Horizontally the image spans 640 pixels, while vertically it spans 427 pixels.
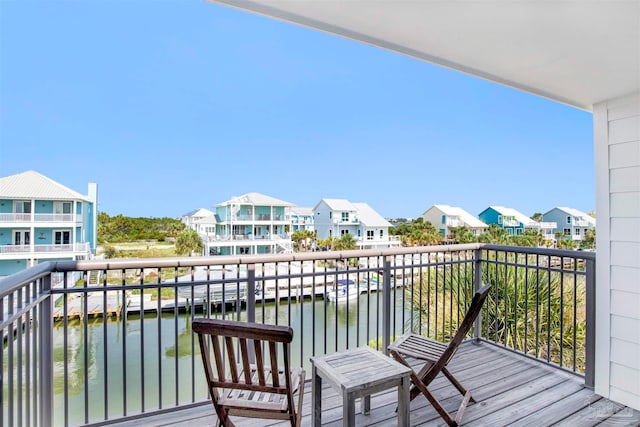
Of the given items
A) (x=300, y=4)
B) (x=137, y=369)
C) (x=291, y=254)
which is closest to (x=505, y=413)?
(x=291, y=254)

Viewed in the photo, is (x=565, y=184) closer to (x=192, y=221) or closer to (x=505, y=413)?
(x=192, y=221)

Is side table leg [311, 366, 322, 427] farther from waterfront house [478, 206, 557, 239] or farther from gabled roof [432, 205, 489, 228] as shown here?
gabled roof [432, 205, 489, 228]

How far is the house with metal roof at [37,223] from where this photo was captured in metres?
10.3

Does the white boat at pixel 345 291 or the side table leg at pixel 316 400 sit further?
the white boat at pixel 345 291

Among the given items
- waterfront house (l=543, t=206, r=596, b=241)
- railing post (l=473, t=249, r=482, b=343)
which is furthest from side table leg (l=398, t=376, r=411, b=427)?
waterfront house (l=543, t=206, r=596, b=241)

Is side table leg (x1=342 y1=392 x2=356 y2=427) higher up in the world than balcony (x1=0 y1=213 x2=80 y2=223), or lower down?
lower down

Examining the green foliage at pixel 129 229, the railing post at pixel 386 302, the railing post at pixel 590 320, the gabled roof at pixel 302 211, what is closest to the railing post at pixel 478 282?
the railing post at pixel 590 320

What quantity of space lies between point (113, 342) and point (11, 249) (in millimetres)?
4176

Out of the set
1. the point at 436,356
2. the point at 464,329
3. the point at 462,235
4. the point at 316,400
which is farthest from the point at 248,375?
the point at 462,235

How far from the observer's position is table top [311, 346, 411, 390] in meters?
1.81

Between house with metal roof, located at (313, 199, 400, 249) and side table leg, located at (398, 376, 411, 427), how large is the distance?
78.4ft

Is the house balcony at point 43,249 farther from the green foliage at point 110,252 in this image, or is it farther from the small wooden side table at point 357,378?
the small wooden side table at point 357,378

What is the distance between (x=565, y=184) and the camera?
3319cm

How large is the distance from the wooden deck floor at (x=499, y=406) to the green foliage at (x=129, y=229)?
19766mm
